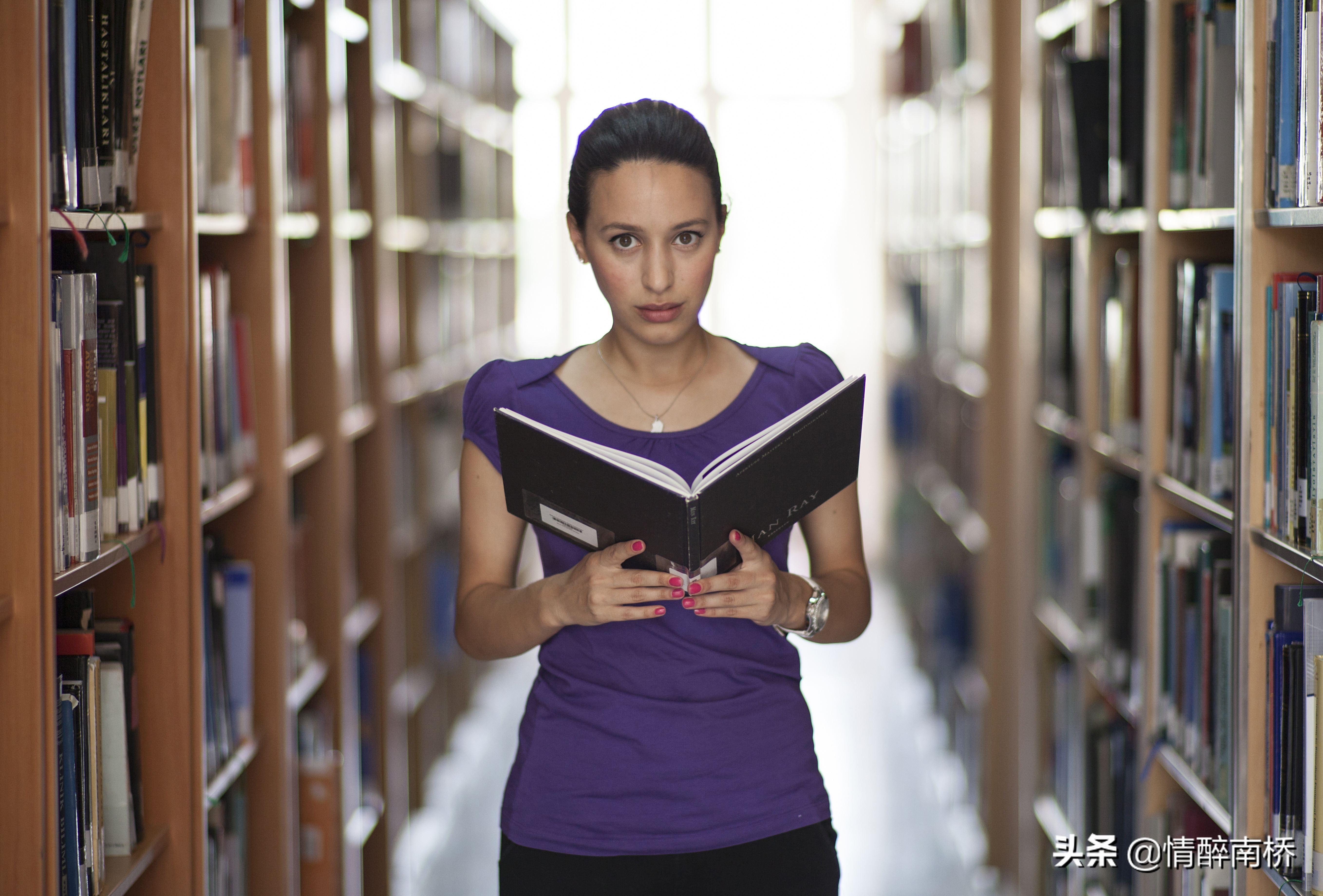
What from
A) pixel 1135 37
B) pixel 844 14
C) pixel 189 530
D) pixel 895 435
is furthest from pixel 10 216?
pixel 844 14

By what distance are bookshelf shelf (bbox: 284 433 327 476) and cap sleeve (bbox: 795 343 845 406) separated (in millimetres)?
1072

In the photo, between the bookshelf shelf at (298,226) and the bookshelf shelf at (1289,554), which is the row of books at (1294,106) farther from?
the bookshelf shelf at (298,226)

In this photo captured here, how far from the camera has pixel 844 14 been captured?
6488 mm

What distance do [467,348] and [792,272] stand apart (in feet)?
9.12

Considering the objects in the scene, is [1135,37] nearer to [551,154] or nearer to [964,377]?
[964,377]

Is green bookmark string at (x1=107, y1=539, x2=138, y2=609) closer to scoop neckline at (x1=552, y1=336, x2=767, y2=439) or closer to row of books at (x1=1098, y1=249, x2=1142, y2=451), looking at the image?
scoop neckline at (x1=552, y1=336, x2=767, y2=439)

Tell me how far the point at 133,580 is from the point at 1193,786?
4.76 ft

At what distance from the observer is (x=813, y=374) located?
1504mm

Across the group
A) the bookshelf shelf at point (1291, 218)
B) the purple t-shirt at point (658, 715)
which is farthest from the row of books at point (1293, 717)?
the purple t-shirt at point (658, 715)

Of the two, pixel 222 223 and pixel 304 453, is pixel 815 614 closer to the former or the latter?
pixel 222 223

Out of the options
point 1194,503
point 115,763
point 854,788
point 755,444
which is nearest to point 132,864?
point 115,763

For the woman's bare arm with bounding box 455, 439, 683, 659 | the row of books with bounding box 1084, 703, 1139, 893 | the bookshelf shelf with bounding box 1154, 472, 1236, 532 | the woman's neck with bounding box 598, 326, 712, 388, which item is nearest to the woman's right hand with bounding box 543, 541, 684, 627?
the woman's bare arm with bounding box 455, 439, 683, 659

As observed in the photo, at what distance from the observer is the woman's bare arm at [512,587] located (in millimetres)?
1314

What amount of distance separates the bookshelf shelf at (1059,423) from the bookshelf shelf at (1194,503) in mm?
455
